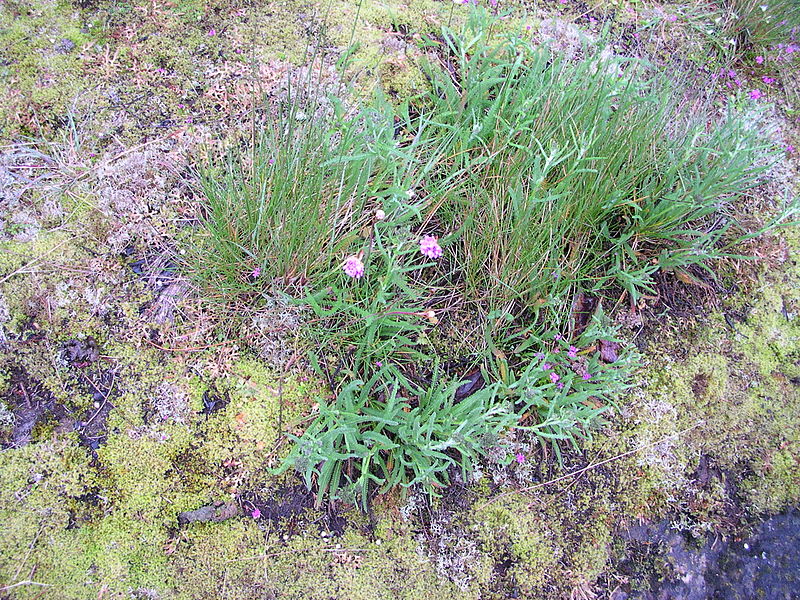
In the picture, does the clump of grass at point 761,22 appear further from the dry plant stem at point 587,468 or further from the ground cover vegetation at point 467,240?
the dry plant stem at point 587,468

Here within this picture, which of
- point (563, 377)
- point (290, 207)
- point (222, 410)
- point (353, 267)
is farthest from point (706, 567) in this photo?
point (290, 207)

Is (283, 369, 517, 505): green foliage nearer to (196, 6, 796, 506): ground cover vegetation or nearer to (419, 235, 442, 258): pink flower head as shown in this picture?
(196, 6, 796, 506): ground cover vegetation

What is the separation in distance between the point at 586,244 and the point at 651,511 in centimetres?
119

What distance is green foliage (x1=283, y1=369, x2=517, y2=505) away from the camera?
197 centimetres

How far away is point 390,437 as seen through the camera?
2.14 m

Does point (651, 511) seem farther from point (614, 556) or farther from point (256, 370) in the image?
point (256, 370)

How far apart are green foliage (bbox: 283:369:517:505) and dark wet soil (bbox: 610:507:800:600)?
0.75 m

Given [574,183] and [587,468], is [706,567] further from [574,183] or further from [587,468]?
[574,183]

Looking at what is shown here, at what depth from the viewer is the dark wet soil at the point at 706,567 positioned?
2.12 metres

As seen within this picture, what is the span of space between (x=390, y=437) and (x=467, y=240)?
3.08 feet

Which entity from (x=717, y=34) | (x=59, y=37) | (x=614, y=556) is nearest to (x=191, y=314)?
(x=59, y=37)

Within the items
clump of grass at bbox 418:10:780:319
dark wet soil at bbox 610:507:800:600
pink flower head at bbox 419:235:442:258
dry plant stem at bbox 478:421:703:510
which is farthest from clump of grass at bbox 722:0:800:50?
dark wet soil at bbox 610:507:800:600

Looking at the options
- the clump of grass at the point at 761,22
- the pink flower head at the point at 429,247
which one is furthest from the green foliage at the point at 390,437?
the clump of grass at the point at 761,22

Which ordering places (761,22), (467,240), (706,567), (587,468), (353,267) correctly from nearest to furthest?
(353,267)
(706,567)
(587,468)
(467,240)
(761,22)
